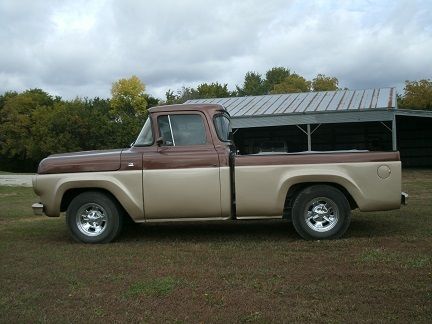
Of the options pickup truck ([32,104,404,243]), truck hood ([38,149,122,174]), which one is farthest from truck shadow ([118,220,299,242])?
→ truck hood ([38,149,122,174])

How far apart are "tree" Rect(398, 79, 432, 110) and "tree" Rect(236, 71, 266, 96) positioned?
33383 millimetres

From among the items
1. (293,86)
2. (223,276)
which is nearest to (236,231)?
(223,276)

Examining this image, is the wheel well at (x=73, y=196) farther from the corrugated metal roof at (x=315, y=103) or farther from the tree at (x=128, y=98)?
the tree at (x=128, y=98)

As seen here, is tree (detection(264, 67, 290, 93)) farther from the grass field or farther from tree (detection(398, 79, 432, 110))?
the grass field

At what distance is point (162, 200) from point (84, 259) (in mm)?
1409

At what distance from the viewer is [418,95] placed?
4862cm

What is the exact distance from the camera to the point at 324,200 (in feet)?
24.7

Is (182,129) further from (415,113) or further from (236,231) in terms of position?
(415,113)

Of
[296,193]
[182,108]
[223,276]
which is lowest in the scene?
Result: [223,276]

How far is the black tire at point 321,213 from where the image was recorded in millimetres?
7473

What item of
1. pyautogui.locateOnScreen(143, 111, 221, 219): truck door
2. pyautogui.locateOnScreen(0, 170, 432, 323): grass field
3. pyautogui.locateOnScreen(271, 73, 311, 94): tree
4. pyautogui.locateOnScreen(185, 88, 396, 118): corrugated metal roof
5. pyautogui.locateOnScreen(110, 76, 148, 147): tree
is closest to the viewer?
pyautogui.locateOnScreen(0, 170, 432, 323): grass field

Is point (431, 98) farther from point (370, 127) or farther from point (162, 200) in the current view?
point (162, 200)

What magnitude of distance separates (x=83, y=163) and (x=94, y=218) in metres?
0.87

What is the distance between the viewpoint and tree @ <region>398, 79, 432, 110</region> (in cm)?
4825
